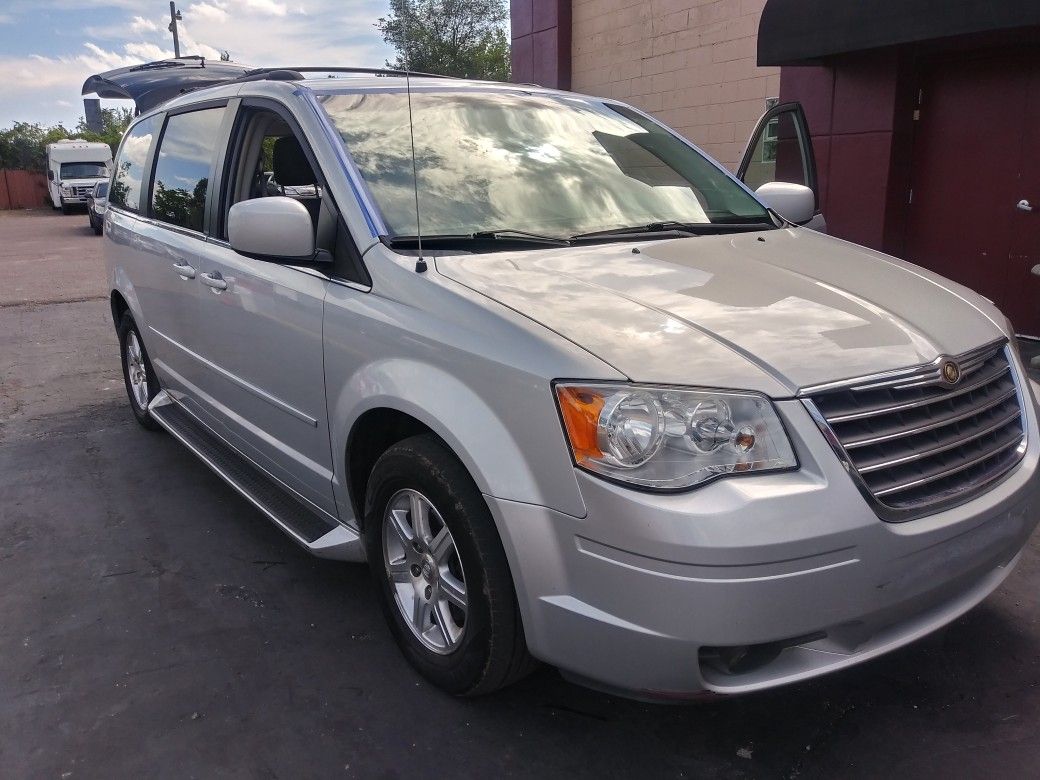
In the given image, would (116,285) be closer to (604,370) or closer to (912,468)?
(604,370)

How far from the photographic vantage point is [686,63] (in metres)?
11.0

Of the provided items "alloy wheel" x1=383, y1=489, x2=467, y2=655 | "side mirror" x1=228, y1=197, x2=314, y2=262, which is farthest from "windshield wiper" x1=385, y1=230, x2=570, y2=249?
"alloy wheel" x1=383, y1=489, x2=467, y2=655

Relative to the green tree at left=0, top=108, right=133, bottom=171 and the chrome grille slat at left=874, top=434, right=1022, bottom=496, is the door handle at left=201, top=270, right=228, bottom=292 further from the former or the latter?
the green tree at left=0, top=108, right=133, bottom=171

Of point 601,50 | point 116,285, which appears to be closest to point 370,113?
point 116,285

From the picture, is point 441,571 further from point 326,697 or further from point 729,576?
point 729,576

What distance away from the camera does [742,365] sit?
2223 millimetres

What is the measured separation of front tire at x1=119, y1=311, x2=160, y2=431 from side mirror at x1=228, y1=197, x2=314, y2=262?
8.32ft

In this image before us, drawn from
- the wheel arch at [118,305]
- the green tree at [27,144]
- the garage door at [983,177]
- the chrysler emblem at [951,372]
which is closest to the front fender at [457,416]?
the chrysler emblem at [951,372]

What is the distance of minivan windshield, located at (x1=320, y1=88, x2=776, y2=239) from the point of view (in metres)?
3.10

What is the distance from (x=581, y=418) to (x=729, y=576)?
503 mm

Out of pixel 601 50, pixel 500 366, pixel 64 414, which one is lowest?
pixel 64 414

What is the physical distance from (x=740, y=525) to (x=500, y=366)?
729 mm

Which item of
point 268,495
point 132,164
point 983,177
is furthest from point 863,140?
point 268,495

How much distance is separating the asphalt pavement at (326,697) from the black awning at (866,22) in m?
4.44
